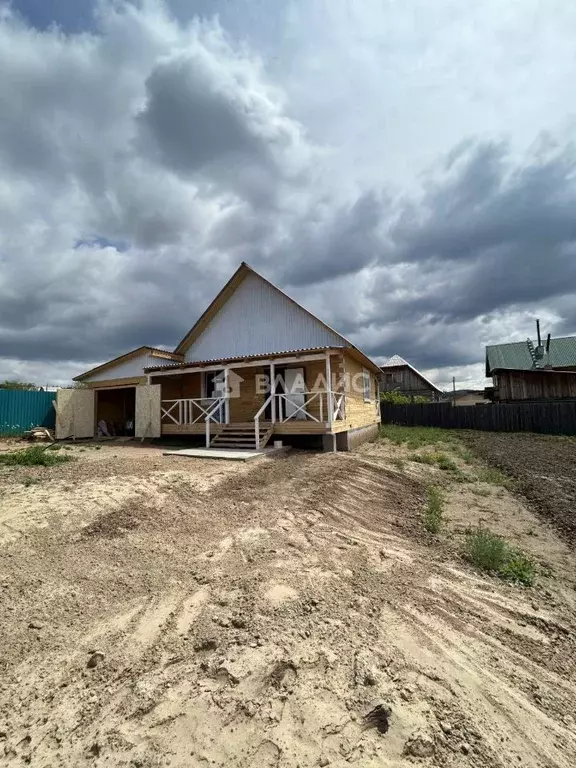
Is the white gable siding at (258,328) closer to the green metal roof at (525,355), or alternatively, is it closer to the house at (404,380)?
the green metal roof at (525,355)

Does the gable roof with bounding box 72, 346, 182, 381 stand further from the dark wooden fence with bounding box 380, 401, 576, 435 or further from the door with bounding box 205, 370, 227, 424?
the dark wooden fence with bounding box 380, 401, 576, 435

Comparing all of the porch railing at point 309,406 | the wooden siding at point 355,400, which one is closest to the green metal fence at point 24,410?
the porch railing at point 309,406

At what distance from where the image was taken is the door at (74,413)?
1558cm

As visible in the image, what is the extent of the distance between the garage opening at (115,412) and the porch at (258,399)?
3379mm

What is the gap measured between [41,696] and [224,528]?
9.93 feet

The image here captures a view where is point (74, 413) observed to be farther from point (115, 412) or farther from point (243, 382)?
point (243, 382)

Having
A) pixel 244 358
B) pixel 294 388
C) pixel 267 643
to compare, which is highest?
pixel 244 358

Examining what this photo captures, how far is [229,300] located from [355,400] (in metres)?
6.91

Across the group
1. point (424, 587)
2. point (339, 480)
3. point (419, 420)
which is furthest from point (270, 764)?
point (419, 420)

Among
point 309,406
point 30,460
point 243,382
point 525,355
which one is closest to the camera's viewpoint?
point 30,460

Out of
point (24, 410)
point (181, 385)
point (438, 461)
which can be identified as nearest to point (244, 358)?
point (181, 385)

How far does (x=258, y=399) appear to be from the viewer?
1501 cm

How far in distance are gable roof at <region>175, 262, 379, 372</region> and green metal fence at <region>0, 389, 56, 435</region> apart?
6.22 metres

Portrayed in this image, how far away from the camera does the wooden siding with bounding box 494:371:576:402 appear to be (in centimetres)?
2416
